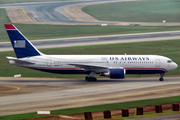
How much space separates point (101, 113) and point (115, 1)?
6206 inches

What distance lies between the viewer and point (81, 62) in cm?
5659

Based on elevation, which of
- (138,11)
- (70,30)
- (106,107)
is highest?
(138,11)

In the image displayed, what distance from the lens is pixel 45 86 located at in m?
52.2

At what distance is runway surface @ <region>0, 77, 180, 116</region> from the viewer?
136ft

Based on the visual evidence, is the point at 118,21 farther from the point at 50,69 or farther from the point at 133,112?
the point at 133,112

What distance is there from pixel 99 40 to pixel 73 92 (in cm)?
5053

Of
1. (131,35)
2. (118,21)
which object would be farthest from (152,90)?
Answer: (118,21)

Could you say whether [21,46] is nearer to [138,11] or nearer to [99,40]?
[99,40]

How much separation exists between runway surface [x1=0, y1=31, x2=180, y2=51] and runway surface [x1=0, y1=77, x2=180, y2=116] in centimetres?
3445

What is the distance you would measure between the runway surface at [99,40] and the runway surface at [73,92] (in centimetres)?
3445

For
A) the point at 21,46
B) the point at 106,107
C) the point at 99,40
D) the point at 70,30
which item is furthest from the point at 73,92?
the point at 70,30

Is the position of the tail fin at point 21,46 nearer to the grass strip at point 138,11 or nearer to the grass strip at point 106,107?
the grass strip at point 106,107

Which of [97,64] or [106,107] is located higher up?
[97,64]

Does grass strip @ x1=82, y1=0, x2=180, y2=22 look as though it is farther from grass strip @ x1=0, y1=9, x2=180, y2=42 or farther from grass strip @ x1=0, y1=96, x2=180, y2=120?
grass strip @ x1=0, y1=96, x2=180, y2=120
